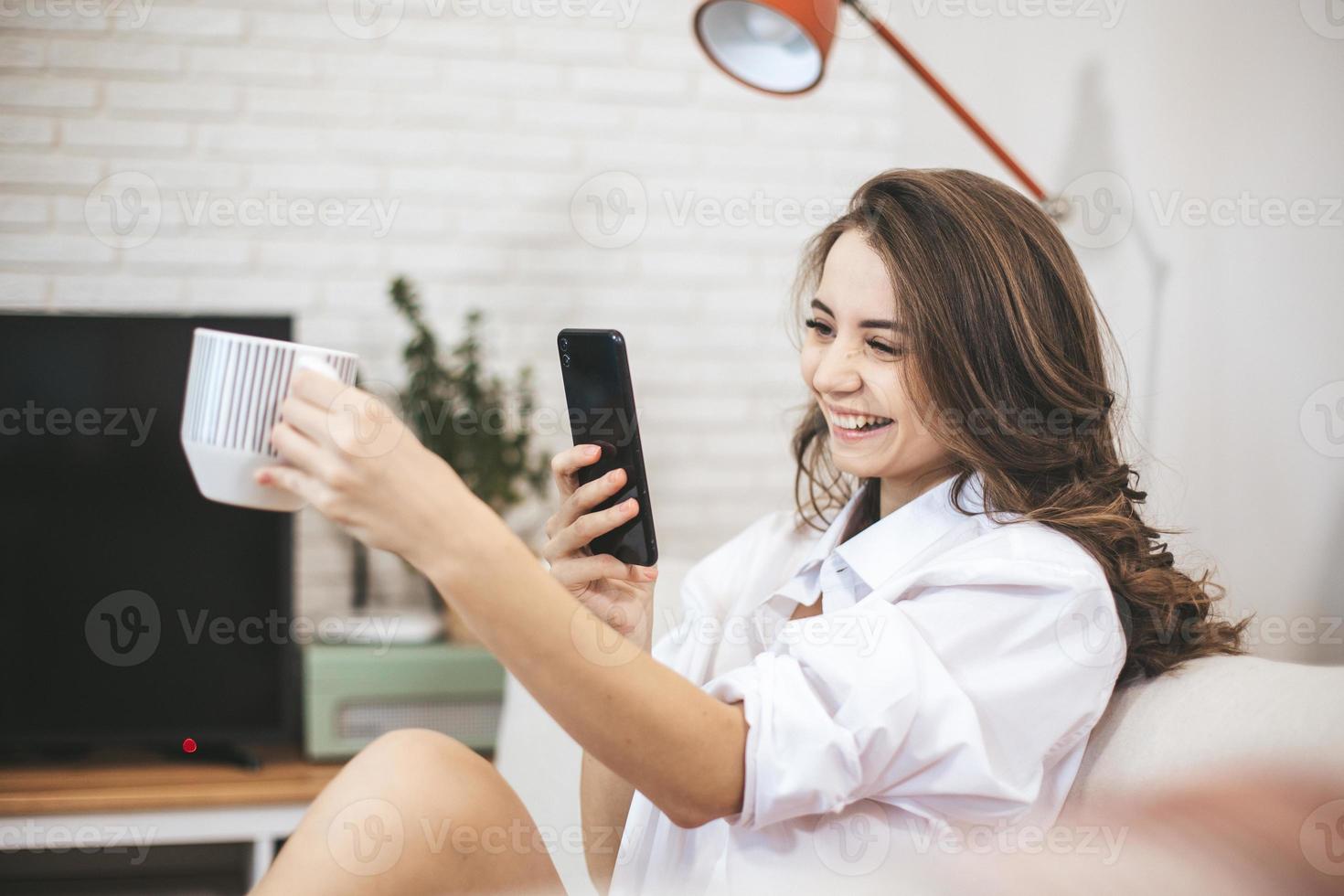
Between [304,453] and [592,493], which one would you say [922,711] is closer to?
[592,493]

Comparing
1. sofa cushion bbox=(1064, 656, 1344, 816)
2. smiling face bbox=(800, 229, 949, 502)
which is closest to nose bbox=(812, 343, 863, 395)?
smiling face bbox=(800, 229, 949, 502)

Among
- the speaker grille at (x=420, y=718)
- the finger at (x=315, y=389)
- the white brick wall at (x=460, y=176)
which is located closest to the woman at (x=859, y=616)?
the finger at (x=315, y=389)

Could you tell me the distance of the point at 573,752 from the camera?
143 centimetres

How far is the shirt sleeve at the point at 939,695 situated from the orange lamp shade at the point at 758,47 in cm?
76

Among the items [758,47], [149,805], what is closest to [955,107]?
[758,47]

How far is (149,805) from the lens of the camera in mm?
1622

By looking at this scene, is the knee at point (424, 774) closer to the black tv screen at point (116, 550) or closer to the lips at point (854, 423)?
the lips at point (854, 423)

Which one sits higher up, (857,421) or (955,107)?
(955,107)

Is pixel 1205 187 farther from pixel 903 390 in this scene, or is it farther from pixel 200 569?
pixel 200 569

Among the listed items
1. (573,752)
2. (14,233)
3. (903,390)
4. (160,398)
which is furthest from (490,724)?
(14,233)

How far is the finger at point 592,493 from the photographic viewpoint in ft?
3.27

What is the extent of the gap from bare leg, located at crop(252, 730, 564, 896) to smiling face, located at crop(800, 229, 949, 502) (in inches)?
19.4

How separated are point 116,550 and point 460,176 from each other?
882mm

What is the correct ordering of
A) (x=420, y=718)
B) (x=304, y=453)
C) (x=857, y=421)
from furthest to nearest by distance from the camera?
(x=420, y=718)
(x=857, y=421)
(x=304, y=453)
